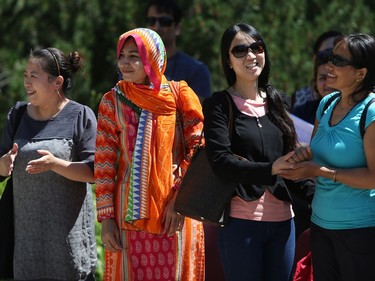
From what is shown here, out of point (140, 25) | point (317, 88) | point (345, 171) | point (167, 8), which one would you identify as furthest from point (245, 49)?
point (140, 25)

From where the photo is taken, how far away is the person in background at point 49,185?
5180mm

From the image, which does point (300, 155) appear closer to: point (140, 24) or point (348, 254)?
point (348, 254)

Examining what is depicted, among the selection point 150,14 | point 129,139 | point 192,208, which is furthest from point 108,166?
point 150,14

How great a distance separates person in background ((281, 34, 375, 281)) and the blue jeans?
192mm

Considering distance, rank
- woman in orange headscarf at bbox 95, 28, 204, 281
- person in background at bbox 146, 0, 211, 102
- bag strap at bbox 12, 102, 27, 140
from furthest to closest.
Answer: person in background at bbox 146, 0, 211, 102, bag strap at bbox 12, 102, 27, 140, woman in orange headscarf at bbox 95, 28, 204, 281

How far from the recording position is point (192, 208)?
4562 millimetres

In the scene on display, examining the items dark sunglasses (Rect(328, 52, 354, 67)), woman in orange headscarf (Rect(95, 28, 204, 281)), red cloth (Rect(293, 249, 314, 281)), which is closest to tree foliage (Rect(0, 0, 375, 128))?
woman in orange headscarf (Rect(95, 28, 204, 281))

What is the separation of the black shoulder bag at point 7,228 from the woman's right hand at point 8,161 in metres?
0.22

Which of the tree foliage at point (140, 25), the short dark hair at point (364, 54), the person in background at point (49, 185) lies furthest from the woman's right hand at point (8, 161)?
the tree foliage at point (140, 25)

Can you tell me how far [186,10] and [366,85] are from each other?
5.98 metres

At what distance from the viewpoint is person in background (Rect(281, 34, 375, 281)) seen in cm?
423

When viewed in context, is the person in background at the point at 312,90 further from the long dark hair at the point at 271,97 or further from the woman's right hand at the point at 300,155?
the woman's right hand at the point at 300,155

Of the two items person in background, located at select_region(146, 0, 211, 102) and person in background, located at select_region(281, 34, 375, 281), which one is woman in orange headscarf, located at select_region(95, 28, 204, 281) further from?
person in background, located at select_region(146, 0, 211, 102)

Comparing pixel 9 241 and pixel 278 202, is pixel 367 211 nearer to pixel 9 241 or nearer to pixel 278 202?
pixel 278 202
